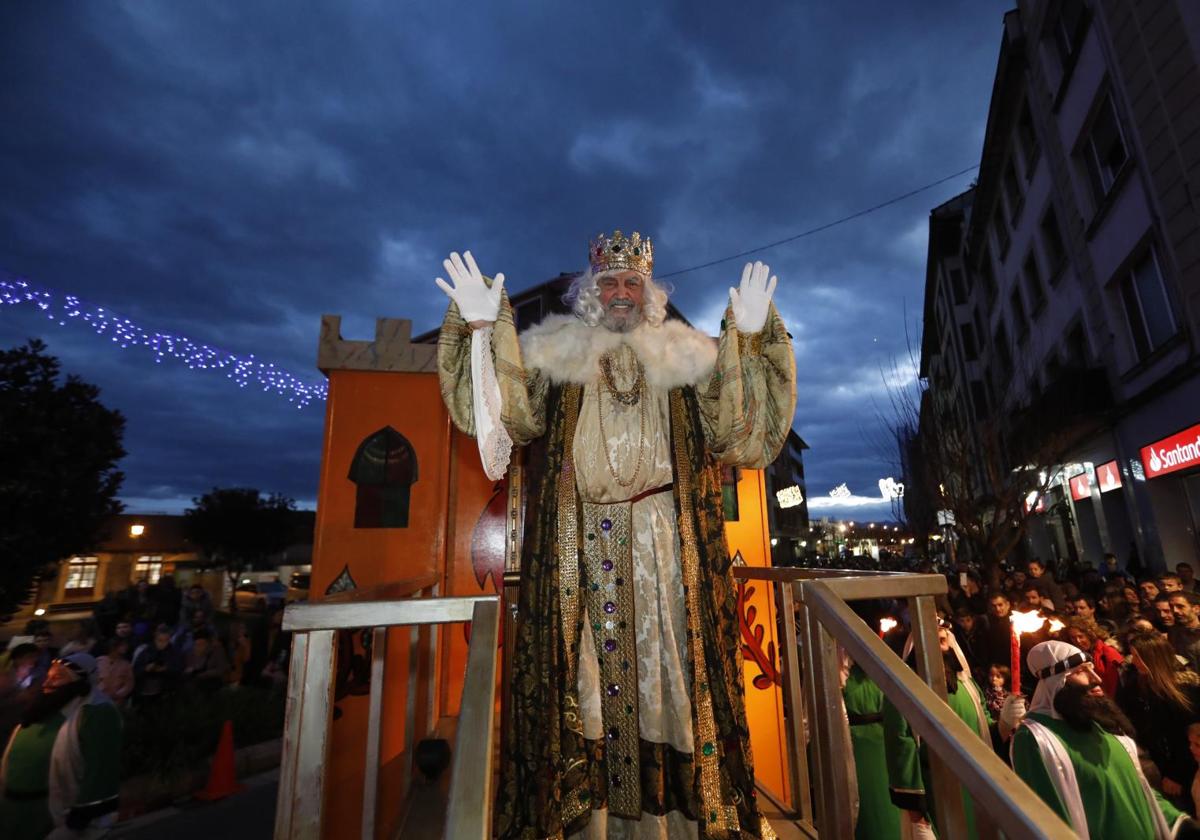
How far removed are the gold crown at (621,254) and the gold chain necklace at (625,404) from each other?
521 millimetres

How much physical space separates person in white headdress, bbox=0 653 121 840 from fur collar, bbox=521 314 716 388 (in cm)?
496

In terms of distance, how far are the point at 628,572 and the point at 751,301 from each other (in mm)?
1356

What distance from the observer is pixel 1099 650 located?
216 inches

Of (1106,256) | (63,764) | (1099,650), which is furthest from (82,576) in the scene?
(1106,256)

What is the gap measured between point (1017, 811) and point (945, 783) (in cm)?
76

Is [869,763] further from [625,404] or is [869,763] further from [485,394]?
[485,394]

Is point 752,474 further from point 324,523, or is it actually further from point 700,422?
point 324,523

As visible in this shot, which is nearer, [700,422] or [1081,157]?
[700,422]

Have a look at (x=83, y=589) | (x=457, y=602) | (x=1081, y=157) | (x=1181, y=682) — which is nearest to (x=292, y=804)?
(x=457, y=602)

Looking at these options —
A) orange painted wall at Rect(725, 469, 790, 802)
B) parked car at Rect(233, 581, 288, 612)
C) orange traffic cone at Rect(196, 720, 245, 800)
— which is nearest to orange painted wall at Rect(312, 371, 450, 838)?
orange painted wall at Rect(725, 469, 790, 802)

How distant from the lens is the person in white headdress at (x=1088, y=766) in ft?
10.2

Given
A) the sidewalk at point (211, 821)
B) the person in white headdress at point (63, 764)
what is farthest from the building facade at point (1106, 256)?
the person in white headdress at point (63, 764)

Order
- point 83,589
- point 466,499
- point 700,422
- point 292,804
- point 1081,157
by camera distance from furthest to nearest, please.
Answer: point 83,589 < point 1081,157 < point 466,499 < point 700,422 < point 292,804

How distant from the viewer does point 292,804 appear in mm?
2074
